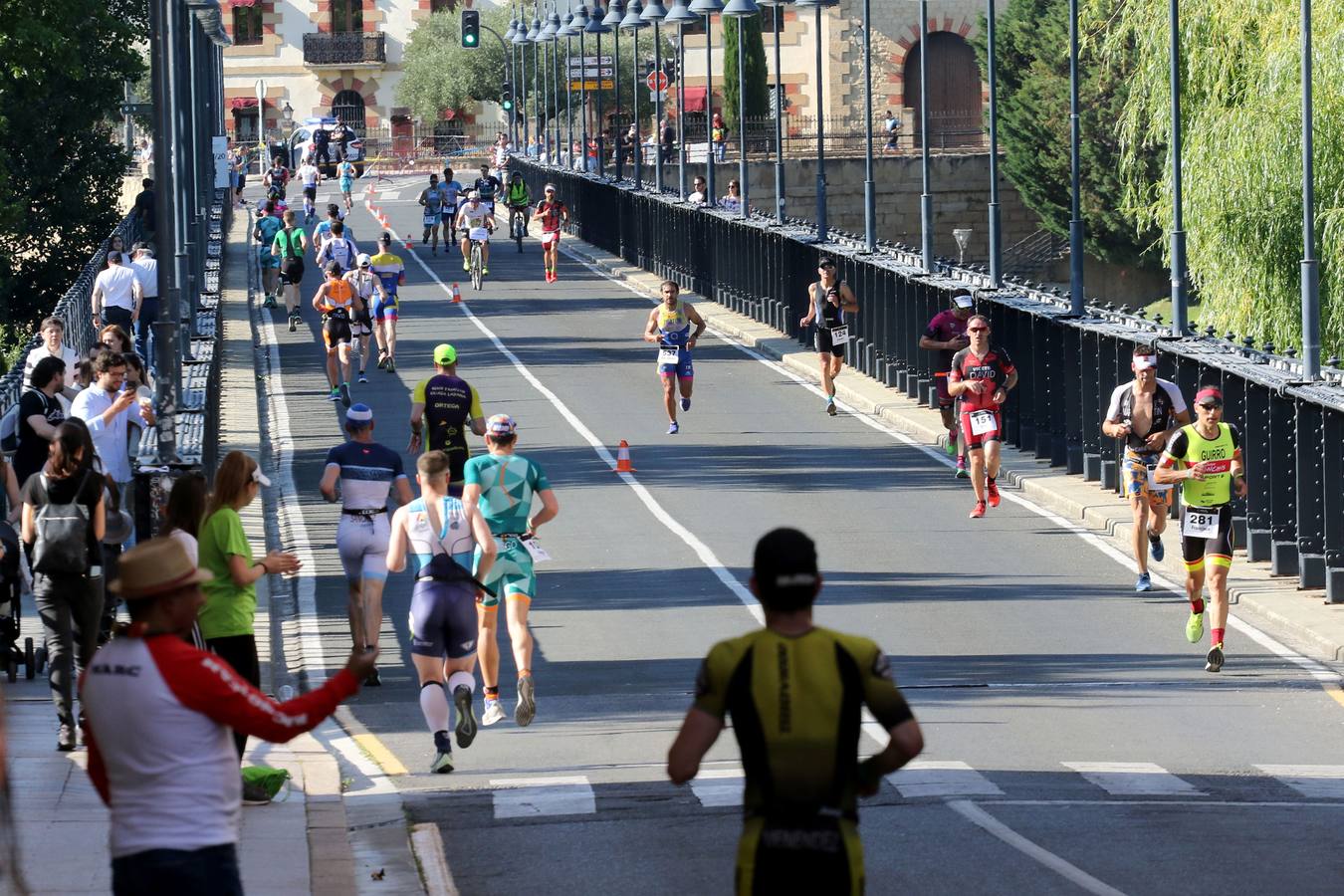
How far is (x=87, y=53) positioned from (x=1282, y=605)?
3679 cm

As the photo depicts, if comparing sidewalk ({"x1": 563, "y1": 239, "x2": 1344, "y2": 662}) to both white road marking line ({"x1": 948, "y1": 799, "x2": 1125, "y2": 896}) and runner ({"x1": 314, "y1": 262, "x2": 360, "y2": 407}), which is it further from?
runner ({"x1": 314, "y1": 262, "x2": 360, "y2": 407})

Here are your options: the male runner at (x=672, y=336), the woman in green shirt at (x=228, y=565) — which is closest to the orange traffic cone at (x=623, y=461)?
the male runner at (x=672, y=336)

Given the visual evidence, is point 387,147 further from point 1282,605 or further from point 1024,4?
point 1282,605

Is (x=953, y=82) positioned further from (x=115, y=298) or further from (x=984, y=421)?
(x=984, y=421)

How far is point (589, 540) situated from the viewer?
22.7 meters

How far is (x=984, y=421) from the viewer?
74.8 feet

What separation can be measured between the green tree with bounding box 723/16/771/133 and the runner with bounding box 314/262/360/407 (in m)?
63.1

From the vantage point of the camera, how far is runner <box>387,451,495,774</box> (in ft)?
46.1

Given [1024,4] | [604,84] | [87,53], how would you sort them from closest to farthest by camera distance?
[87,53]
[1024,4]
[604,84]

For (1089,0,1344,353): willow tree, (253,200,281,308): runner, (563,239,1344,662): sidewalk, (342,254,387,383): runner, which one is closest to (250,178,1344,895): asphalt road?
(563,239,1344,662): sidewalk

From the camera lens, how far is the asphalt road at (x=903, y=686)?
11844 millimetres

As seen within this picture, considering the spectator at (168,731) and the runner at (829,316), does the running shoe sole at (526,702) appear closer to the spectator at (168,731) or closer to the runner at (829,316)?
the spectator at (168,731)

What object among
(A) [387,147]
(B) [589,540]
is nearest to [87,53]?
(B) [589,540]

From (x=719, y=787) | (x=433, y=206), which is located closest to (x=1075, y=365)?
(x=719, y=787)
